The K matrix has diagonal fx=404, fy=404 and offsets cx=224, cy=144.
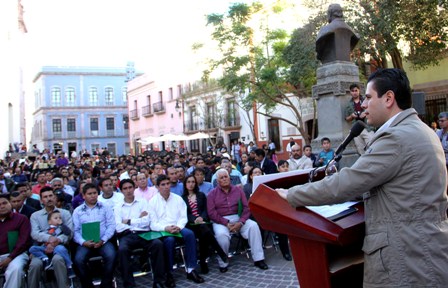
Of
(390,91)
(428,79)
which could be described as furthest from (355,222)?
(428,79)

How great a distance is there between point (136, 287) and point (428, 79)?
1770cm

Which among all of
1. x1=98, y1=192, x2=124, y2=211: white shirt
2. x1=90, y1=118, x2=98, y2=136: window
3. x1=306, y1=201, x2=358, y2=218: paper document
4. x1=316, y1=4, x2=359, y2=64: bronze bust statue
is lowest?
x1=98, y1=192, x2=124, y2=211: white shirt

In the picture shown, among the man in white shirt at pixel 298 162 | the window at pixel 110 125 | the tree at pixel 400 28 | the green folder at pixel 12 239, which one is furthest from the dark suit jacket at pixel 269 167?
the window at pixel 110 125

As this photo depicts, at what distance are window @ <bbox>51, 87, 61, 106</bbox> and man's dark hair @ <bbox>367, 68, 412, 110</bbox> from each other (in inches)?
2193

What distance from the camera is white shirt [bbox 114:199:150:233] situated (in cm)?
584

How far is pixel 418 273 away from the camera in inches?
70.9

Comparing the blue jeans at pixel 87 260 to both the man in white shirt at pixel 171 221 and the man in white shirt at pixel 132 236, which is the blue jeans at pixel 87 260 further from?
the man in white shirt at pixel 171 221

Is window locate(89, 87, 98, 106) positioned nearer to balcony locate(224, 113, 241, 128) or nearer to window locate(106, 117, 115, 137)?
Result: window locate(106, 117, 115, 137)

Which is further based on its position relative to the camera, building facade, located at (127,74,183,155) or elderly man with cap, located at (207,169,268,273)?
building facade, located at (127,74,183,155)

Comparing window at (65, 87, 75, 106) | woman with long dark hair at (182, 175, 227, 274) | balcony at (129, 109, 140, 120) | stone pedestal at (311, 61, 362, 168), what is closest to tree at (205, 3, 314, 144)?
stone pedestal at (311, 61, 362, 168)

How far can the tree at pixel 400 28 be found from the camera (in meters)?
13.9

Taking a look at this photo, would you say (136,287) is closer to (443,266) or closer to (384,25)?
(443,266)

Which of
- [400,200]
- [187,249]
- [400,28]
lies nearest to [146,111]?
[400,28]

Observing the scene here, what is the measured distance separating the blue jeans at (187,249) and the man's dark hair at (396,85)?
168 inches
